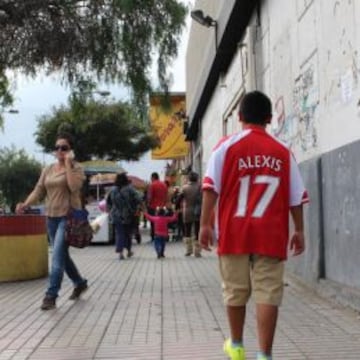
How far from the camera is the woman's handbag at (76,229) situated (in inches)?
357

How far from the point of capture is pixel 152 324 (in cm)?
784

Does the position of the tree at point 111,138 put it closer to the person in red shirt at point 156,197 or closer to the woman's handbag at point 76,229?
the person in red shirt at point 156,197

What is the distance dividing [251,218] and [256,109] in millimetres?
789

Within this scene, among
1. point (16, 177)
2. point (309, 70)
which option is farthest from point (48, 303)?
point (16, 177)

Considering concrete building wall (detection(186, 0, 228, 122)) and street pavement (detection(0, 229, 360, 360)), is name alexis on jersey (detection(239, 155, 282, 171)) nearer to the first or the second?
street pavement (detection(0, 229, 360, 360))

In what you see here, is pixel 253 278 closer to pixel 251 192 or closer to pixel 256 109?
pixel 251 192

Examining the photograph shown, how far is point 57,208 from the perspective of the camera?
9.09 metres

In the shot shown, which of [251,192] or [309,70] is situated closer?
[251,192]

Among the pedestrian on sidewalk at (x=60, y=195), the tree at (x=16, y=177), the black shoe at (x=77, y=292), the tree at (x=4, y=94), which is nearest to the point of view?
the pedestrian on sidewalk at (x=60, y=195)

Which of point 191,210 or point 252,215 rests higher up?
point 191,210

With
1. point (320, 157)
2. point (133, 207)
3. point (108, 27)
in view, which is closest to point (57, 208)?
point (320, 157)

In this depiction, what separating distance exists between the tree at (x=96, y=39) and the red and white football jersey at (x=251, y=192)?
36.7 ft

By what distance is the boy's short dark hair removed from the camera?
18.7 ft

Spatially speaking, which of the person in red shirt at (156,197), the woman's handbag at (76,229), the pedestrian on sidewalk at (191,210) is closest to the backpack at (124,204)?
the pedestrian on sidewalk at (191,210)
